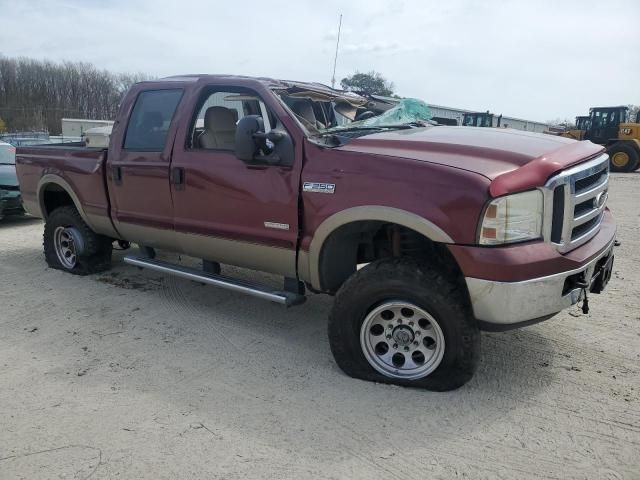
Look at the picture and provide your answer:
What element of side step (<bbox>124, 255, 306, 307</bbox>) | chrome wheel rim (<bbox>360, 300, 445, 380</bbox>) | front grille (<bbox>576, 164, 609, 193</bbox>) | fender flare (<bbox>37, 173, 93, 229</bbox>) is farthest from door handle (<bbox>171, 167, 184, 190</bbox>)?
front grille (<bbox>576, 164, 609, 193</bbox>)

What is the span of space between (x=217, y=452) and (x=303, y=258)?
1464 millimetres

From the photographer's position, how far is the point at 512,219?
9.48 feet

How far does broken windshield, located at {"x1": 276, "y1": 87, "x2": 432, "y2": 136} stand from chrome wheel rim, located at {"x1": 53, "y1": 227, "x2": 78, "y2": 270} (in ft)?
10.8

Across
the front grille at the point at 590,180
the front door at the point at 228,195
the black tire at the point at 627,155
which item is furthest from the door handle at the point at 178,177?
the black tire at the point at 627,155

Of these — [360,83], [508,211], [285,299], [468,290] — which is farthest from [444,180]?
[360,83]

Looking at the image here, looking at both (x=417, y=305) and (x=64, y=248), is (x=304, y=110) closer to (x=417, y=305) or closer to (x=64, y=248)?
(x=417, y=305)

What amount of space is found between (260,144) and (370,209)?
0.99m

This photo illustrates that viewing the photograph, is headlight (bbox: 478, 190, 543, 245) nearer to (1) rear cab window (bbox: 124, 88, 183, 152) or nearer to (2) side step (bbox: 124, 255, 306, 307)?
(2) side step (bbox: 124, 255, 306, 307)

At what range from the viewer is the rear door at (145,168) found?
14.8ft

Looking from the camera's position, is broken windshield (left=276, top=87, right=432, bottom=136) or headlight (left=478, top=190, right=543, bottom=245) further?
broken windshield (left=276, top=87, right=432, bottom=136)

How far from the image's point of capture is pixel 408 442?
279 cm

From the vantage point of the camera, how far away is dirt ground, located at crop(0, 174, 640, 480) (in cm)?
262

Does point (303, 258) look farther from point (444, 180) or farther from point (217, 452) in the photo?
point (217, 452)

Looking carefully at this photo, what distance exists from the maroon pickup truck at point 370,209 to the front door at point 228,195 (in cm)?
1
